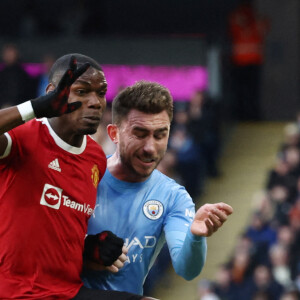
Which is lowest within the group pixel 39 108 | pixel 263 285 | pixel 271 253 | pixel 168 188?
pixel 263 285

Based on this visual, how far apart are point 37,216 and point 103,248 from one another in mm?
441

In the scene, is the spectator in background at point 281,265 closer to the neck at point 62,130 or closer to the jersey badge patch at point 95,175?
the jersey badge patch at point 95,175

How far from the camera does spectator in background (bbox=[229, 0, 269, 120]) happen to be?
558 inches

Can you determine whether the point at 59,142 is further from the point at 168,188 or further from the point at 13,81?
the point at 13,81

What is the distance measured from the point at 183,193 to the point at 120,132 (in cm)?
46

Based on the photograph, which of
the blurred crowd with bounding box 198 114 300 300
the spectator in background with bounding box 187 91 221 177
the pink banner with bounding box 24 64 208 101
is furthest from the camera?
the pink banner with bounding box 24 64 208 101

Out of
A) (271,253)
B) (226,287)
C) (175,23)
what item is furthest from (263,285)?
(175,23)

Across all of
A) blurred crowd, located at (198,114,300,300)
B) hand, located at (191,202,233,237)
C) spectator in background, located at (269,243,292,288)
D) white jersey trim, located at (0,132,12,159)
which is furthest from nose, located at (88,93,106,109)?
spectator in background, located at (269,243,292,288)

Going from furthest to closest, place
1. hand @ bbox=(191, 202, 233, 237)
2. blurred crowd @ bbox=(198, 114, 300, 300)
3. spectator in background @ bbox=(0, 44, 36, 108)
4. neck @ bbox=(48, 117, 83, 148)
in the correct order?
spectator in background @ bbox=(0, 44, 36, 108), blurred crowd @ bbox=(198, 114, 300, 300), neck @ bbox=(48, 117, 83, 148), hand @ bbox=(191, 202, 233, 237)

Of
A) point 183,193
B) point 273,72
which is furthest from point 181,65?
point 183,193

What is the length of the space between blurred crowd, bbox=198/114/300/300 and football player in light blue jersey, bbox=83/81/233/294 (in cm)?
469

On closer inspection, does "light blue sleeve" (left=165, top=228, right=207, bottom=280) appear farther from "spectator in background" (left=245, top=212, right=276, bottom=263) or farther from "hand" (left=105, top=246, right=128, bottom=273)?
"spectator in background" (left=245, top=212, right=276, bottom=263)

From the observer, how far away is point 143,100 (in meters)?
4.11

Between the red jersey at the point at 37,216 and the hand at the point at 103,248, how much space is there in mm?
186
